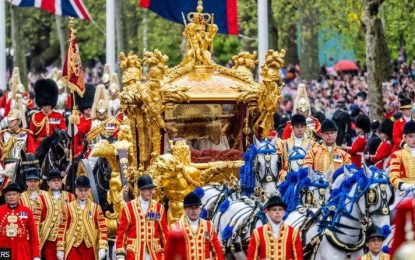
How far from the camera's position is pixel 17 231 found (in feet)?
57.9

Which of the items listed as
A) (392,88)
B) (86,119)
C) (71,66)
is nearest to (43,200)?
(71,66)

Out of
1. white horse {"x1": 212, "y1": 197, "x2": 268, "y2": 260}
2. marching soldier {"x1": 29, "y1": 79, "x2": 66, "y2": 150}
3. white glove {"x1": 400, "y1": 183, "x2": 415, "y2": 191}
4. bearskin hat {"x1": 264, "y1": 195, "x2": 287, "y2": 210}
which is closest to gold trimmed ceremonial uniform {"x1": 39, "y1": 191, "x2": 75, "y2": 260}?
white horse {"x1": 212, "y1": 197, "x2": 268, "y2": 260}

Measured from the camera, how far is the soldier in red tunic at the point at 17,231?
17.7 m

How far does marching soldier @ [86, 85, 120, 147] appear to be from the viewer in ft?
74.5

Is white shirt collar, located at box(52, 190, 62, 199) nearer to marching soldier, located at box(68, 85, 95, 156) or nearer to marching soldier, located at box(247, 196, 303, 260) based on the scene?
marching soldier, located at box(68, 85, 95, 156)

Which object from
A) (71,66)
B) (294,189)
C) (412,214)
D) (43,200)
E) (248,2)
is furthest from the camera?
(248,2)

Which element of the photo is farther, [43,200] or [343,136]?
[343,136]

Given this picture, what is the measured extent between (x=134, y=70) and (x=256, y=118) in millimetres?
1552

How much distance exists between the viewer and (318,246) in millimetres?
16047

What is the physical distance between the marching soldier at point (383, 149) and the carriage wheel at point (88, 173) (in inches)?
157

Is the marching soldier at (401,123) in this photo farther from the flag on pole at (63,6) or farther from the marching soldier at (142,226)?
the flag on pole at (63,6)

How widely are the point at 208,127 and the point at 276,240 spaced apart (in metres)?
6.20

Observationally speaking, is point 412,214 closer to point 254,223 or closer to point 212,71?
point 254,223

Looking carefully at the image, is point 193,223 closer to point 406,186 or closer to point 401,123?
point 406,186
